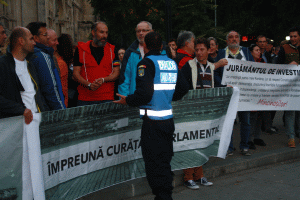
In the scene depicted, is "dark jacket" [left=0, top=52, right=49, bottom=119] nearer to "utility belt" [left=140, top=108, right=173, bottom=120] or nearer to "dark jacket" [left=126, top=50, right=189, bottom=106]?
"dark jacket" [left=126, top=50, right=189, bottom=106]

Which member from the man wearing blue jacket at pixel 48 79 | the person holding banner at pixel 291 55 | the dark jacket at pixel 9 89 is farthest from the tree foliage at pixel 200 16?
the dark jacket at pixel 9 89

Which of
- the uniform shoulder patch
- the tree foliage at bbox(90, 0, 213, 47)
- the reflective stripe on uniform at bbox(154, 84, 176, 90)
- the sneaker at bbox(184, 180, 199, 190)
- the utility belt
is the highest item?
the tree foliage at bbox(90, 0, 213, 47)

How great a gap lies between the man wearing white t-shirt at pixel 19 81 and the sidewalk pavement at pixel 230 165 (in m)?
1.39

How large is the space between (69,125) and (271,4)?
2148 centimetres

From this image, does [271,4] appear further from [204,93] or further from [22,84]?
[22,84]

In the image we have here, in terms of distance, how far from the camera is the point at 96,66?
5383 millimetres

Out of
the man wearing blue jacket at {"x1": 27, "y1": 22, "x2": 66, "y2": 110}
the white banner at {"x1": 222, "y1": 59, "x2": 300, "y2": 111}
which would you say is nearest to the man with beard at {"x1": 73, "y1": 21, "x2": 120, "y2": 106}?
the man wearing blue jacket at {"x1": 27, "y1": 22, "x2": 66, "y2": 110}

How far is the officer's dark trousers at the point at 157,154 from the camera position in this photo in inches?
159

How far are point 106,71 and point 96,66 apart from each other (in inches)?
6.0

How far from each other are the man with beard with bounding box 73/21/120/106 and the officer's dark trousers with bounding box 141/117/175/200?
4.88 feet

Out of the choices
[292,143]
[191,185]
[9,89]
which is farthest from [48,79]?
[292,143]

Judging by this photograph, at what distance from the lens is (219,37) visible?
2056 cm

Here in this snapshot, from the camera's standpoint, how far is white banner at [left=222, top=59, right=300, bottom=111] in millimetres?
6676

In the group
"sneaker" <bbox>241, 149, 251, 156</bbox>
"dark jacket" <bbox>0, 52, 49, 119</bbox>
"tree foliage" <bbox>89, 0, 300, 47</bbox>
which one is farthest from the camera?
"tree foliage" <bbox>89, 0, 300, 47</bbox>
